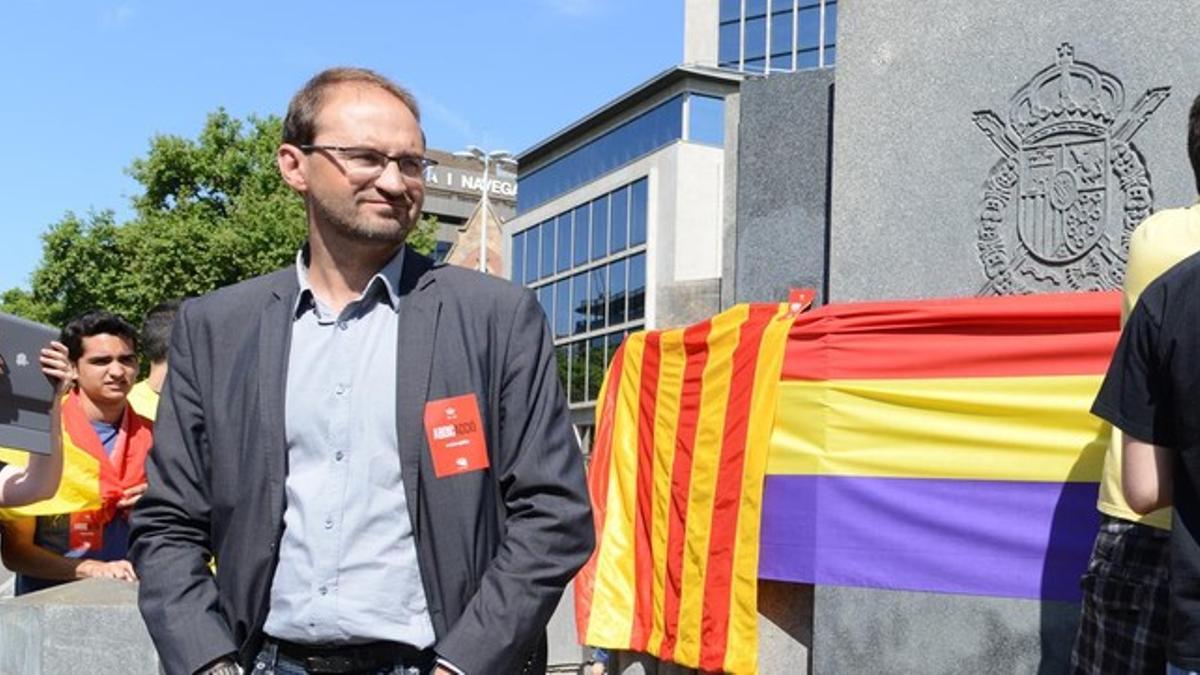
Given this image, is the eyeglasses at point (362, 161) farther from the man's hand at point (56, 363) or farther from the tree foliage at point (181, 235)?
the tree foliage at point (181, 235)

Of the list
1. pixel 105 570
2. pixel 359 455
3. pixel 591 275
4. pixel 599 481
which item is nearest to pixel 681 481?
pixel 599 481

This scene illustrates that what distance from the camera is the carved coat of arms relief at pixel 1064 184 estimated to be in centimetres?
557

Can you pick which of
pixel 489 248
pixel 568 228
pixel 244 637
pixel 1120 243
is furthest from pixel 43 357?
pixel 489 248

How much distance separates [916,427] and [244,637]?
3307 mm

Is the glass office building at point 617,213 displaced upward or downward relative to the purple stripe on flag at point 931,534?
upward

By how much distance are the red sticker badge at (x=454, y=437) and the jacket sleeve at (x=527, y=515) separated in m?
0.05

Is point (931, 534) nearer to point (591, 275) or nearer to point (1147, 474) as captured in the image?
point (1147, 474)

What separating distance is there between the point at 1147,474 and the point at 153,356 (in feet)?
13.7

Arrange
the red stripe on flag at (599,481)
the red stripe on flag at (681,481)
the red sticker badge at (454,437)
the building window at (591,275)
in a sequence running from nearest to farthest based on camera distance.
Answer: the red sticker badge at (454,437) < the red stripe on flag at (681,481) < the red stripe on flag at (599,481) < the building window at (591,275)

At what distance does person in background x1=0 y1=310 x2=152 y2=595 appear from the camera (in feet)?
16.6

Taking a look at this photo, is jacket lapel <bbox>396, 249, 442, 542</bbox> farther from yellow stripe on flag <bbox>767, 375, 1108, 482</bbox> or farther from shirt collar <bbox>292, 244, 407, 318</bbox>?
yellow stripe on flag <bbox>767, 375, 1108, 482</bbox>

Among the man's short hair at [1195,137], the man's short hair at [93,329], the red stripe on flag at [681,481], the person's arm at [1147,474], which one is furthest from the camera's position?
the red stripe on flag at [681,481]

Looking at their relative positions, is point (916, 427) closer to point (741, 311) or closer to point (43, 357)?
point (741, 311)

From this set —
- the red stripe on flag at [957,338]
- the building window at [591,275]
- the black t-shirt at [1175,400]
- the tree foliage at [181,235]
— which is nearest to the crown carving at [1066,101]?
the red stripe on flag at [957,338]
